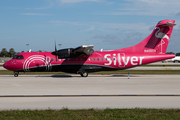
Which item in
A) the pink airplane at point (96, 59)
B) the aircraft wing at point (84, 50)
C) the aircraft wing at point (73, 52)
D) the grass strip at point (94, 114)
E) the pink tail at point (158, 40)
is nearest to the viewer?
the grass strip at point (94, 114)

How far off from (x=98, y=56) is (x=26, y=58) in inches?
375

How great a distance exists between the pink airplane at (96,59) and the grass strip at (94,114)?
16937 millimetres

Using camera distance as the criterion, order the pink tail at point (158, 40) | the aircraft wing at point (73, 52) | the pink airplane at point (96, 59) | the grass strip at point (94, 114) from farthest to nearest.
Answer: the pink tail at point (158, 40) → the pink airplane at point (96, 59) → the aircraft wing at point (73, 52) → the grass strip at point (94, 114)

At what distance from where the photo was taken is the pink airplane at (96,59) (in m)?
25.7

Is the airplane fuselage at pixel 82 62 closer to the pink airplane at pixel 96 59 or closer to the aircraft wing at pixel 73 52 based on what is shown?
the pink airplane at pixel 96 59

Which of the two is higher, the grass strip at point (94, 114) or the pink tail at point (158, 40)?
the pink tail at point (158, 40)

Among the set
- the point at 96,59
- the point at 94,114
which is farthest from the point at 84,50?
the point at 94,114

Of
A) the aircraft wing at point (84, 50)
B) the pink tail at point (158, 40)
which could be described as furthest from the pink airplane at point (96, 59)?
the aircraft wing at point (84, 50)

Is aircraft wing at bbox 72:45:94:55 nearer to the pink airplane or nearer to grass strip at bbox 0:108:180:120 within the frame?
the pink airplane

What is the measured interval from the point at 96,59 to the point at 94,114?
18034 millimetres

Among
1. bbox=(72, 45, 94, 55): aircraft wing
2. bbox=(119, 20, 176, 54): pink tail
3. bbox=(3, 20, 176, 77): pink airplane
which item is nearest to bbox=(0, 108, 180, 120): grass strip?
bbox=(72, 45, 94, 55): aircraft wing

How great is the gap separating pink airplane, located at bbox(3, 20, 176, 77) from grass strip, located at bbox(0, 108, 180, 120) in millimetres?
16937

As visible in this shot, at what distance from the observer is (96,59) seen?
26125 mm

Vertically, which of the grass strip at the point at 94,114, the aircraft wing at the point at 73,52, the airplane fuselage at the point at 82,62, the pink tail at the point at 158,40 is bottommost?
the grass strip at the point at 94,114
